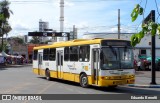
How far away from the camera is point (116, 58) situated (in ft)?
57.3

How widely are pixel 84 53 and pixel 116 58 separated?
2.27m

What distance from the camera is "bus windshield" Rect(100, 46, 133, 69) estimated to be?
17.1 metres

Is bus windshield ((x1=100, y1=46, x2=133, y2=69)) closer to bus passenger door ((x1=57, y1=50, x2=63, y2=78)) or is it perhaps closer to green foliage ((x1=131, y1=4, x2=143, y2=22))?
A: bus passenger door ((x1=57, y1=50, x2=63, y2=78))

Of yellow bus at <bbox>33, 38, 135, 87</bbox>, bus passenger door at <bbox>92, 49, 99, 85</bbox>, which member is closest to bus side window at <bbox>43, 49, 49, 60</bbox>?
yellow bus at <bbox>33, 38, 135, 87</bbox>

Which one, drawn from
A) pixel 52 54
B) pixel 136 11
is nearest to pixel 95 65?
pixel 52 54

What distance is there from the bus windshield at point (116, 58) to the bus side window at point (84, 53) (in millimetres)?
1474

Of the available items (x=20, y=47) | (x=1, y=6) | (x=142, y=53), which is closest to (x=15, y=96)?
(x=142, y=53)

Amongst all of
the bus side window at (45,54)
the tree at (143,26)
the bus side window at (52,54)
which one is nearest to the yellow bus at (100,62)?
the bus side window at (52,54)

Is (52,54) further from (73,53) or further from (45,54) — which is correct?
(73,53)

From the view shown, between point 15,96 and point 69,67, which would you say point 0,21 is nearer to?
point 69,67

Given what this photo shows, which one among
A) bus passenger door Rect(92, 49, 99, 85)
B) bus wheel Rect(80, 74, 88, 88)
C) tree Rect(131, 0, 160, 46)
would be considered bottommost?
bus wheel Rect(80, 74, 88, 88)

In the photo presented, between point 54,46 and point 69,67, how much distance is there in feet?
11.8

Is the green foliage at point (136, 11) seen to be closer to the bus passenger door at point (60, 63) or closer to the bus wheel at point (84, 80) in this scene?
the bus wheel at point (84, 80)

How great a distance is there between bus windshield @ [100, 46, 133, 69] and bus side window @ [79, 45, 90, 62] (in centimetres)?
147
